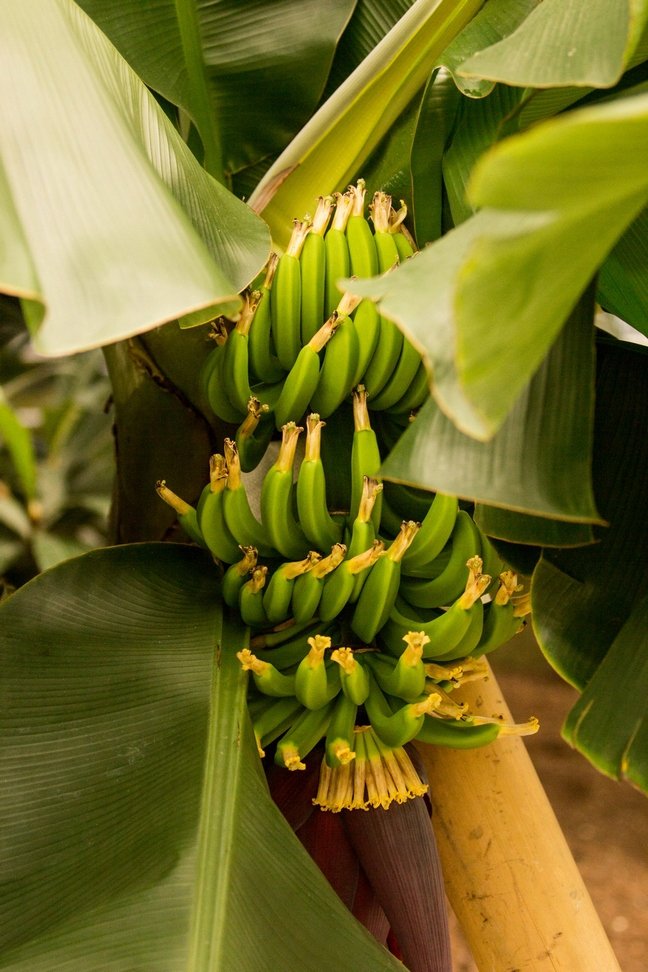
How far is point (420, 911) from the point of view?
58 centimetres

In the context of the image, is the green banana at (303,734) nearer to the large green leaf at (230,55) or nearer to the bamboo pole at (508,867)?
the bamboo pole at (508,867)

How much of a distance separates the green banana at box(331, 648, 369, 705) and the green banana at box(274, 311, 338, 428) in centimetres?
17

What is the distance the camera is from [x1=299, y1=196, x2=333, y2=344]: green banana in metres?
0.58

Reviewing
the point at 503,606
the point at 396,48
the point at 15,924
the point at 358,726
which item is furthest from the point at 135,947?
the point at 396,48

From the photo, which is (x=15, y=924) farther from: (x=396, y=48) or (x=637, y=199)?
(x=396, y=48)

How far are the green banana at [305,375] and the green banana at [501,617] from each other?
0.19 m

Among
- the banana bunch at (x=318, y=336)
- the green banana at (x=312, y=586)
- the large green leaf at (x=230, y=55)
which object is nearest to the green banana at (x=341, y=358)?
the banana bunch at (x=318, y=336)

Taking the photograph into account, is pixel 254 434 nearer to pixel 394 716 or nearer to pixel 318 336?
pixel 318 336

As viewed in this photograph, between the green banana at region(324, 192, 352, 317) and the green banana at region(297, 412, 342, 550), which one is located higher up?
the green banana at region(324, 192, 352, 317)

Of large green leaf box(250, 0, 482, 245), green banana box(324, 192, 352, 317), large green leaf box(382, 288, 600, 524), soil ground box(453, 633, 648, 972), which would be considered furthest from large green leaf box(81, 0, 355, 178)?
soil ground box(453, 633, 648, 972)

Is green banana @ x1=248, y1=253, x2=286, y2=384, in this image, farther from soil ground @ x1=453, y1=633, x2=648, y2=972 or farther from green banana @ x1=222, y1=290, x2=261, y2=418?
soil ground @ x1=453, y1=633, x2=648, y2=972

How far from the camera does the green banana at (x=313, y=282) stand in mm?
578

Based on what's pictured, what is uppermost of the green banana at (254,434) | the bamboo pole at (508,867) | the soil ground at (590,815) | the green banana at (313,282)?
the green banana at (313,282)

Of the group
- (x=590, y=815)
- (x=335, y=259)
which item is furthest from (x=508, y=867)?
(x=590, y=815)
